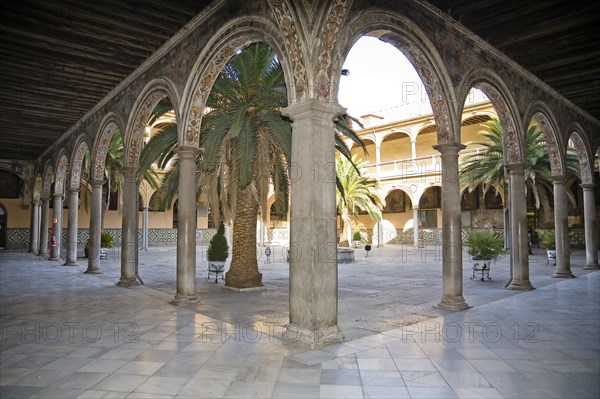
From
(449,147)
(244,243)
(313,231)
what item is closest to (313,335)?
(313,231)

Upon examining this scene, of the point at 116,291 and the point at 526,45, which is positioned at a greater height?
the point at 526,45

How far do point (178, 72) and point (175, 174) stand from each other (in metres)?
2.62

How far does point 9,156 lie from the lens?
21156 millimetres

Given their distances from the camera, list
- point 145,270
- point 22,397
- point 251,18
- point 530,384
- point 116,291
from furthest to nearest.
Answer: point 145,270 < point 116,291 < point 251,18 < point 530,384 < point 22,397

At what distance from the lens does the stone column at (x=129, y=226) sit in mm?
10422

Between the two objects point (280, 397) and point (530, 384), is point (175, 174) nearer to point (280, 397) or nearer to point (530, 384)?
point (280, 397)

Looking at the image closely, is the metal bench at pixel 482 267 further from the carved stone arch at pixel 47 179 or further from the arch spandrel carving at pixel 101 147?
the carved stone arch at pixel 47 179

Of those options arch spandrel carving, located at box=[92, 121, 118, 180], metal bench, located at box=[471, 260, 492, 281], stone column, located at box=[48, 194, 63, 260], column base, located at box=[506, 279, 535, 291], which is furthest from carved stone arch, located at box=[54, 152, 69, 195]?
column base, located at box=[506, 279, 535, 291]

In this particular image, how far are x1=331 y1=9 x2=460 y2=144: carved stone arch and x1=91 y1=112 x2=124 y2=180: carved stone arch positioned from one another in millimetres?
8021

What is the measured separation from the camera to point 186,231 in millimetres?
8234

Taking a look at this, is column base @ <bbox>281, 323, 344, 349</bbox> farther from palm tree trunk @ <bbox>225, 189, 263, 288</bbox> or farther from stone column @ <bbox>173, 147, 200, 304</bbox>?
palm tree trunk @ <bbox>225, 189, 263, 288</bbox>

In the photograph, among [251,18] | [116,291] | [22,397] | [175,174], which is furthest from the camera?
[175,174]

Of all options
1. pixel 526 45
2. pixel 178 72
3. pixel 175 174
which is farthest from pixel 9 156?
pixel 526 45

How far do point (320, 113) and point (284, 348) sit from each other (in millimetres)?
3032
